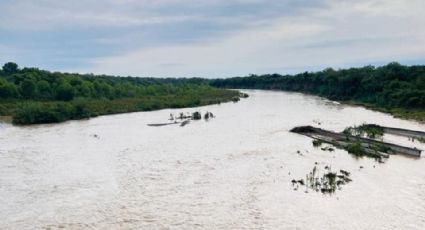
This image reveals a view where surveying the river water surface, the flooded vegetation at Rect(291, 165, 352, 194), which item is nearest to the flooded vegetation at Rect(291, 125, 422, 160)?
the river water surface

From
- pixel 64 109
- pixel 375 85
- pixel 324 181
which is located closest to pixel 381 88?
pixel 375 85

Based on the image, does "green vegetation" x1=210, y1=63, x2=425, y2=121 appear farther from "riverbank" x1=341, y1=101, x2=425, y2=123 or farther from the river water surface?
the river water surface

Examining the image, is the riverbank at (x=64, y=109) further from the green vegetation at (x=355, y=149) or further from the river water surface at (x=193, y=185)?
the green vegetation at (x=355, y=149)

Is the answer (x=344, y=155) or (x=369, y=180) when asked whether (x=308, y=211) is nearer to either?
A: (x=369, y=180)

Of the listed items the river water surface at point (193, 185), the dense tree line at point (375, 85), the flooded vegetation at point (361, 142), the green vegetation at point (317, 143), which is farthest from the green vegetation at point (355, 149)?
the dense tree line at point (375, 85)

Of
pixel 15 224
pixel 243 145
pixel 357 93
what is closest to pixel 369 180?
pixel 243 145

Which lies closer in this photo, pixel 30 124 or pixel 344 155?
pixel 344 155

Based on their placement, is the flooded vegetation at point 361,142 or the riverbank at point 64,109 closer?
the flooded vegetation at point 361,142
